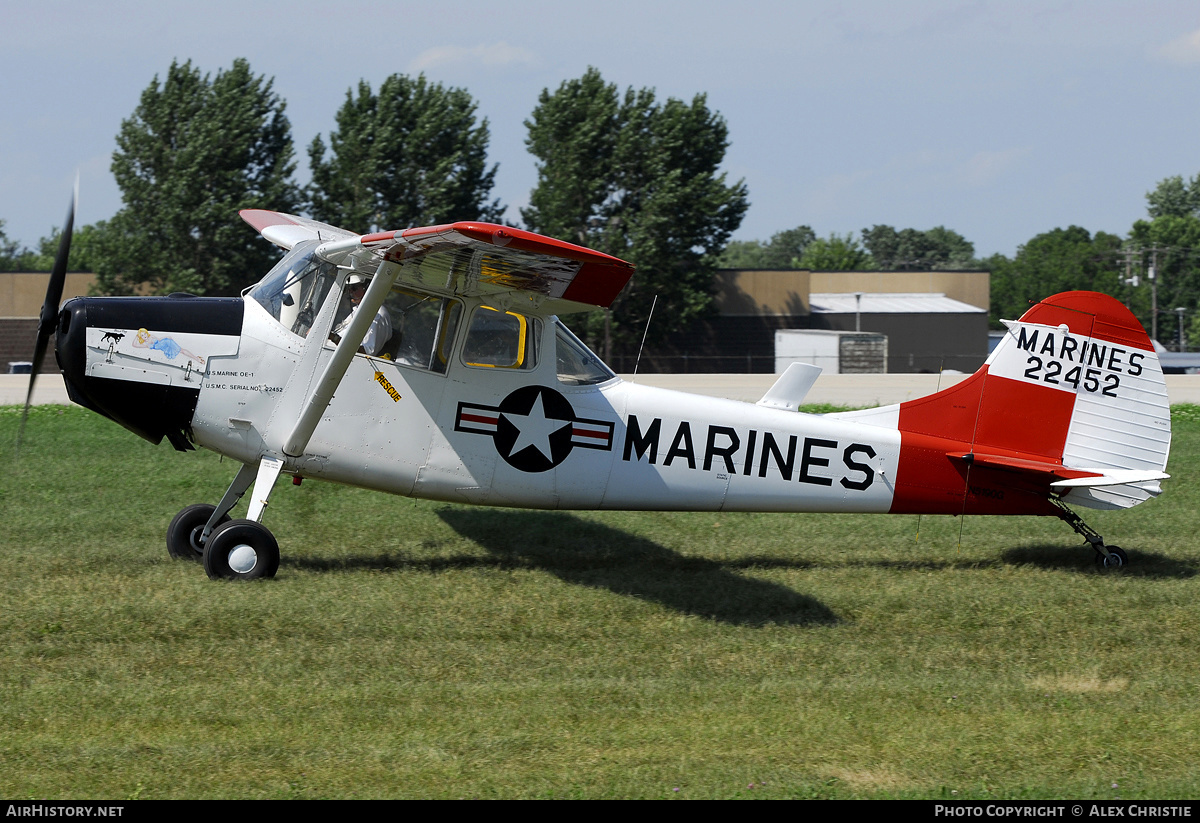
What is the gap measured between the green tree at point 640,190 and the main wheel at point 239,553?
33.6m

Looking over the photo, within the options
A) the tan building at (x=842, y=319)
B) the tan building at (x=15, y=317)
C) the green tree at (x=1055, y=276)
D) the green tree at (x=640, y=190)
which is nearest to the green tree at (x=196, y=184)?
the tan building at (x=15, y=317)

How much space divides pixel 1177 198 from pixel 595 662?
456ft

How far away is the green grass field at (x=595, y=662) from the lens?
195 inches

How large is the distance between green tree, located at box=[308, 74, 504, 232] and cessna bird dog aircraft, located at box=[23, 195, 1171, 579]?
32035 millimetres

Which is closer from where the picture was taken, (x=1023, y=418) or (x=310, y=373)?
(x=310, y=373)

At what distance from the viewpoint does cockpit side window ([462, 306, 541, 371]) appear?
28.2 feet

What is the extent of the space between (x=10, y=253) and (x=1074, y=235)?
118214mm

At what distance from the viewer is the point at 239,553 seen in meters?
8.16

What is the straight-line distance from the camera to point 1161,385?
31.1 feet

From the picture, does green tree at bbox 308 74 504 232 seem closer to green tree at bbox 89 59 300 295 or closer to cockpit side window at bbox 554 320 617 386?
green tree at bbox 89 59 300 295

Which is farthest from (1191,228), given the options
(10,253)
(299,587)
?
(10,253)

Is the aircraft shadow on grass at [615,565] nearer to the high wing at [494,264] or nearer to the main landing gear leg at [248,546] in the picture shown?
the main landing gear leg at [248,546]

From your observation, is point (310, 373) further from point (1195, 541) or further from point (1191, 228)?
point (1191, 228)

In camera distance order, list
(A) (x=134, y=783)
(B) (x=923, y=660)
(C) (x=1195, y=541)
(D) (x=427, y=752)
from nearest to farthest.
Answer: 1. (A) (x=134, y=783)
2. (D) (x=427, y=752)
3. (B) (x=923, y=660)
4. (C) (x=1195, y=541)
